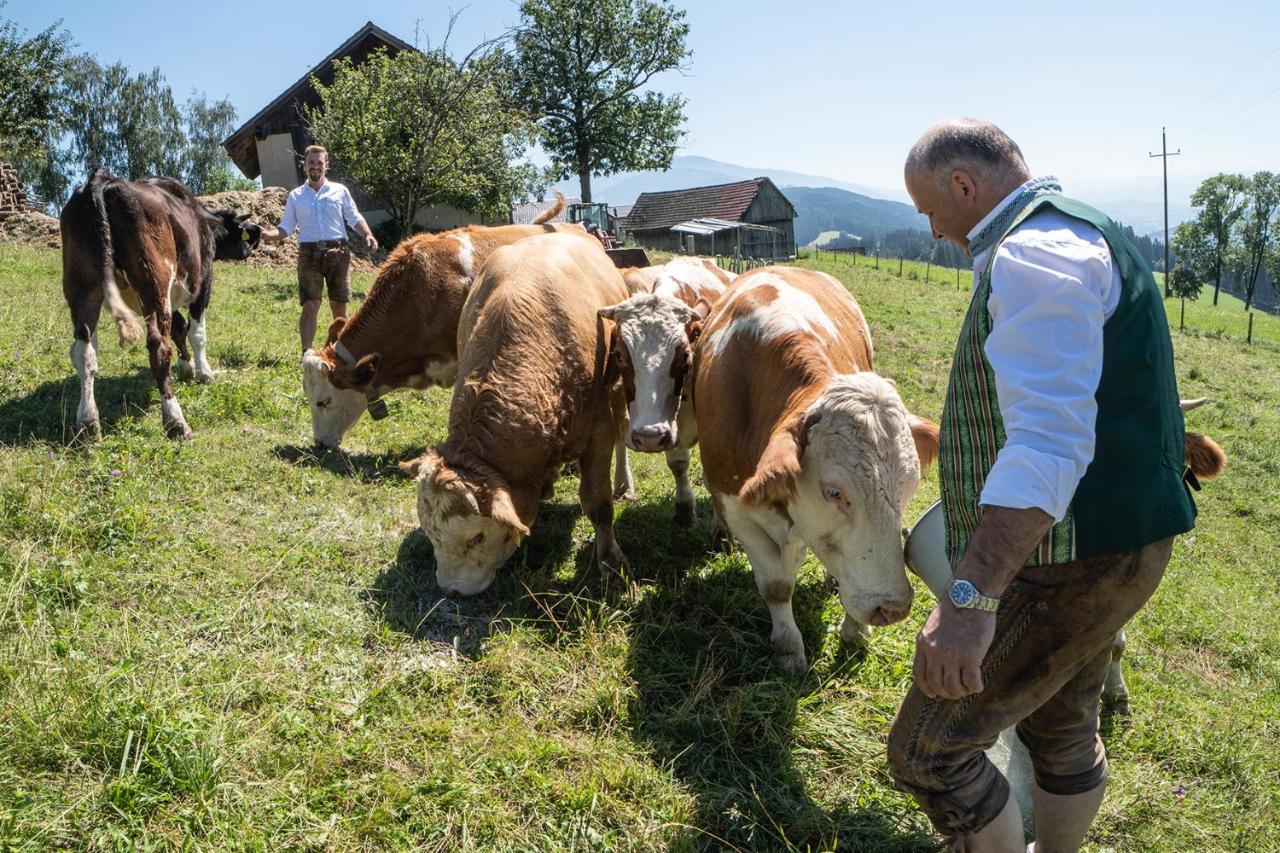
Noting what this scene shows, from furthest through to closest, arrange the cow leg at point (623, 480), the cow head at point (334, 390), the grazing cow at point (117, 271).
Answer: the cow head at point (334, 390) < the cow leg at point (623, 480) < the grazing cow at point (117, 271)

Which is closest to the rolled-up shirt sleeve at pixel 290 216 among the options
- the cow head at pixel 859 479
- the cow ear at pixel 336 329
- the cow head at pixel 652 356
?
the cow ear at pixel 336 329

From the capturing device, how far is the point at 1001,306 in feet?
7.13

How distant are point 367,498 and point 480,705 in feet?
8.95

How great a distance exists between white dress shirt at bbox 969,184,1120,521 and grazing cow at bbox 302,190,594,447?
19.2 ft

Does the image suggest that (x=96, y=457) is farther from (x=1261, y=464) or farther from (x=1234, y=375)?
(x=1234, y=375)

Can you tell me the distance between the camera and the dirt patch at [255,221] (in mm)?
18391

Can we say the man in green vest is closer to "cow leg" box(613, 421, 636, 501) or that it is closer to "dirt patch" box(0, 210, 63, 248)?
"cow leg" box(613, 421, 636, 501)

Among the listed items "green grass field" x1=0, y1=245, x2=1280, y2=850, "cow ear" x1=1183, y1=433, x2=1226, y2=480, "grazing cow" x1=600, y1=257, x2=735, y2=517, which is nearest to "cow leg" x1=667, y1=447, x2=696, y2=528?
"green grass field" x1=0, y1=245, x2=1280, y2=850

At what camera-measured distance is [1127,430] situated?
7.38ft

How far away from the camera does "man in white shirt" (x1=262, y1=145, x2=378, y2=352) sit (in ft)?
30.7

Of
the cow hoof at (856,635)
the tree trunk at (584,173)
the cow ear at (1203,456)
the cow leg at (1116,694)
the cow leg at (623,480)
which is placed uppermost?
the tree trunk at (584,173)

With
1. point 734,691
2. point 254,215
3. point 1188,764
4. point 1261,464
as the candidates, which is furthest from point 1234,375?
point 254,215

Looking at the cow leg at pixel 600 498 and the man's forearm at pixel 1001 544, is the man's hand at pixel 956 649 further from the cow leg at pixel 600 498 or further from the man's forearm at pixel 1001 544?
the cow leg at pixel 600 498

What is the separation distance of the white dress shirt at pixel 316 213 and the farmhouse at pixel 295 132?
20.7 meters
